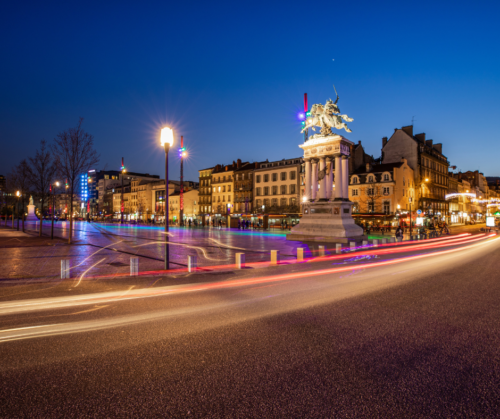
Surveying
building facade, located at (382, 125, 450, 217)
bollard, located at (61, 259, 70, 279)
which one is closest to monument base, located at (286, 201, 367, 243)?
bollard, located at (61, 259, 70, 279)

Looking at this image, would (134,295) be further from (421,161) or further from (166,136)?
(421,161)

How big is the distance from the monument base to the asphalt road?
17.6 metres

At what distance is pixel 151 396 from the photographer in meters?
3.43

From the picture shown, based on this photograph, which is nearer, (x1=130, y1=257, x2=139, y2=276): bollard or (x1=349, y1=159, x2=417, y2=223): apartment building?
(x1=130, y1=257, x2=139, y2=276): bollard

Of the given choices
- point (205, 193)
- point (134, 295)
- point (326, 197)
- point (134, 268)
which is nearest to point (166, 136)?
point (134, 268)

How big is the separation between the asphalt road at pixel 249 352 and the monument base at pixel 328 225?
1762cm

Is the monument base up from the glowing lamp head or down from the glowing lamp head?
down

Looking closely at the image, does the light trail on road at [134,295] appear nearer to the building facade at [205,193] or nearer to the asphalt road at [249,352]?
the asphalt road at [249,352]

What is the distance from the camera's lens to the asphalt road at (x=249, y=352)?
10.8 feet

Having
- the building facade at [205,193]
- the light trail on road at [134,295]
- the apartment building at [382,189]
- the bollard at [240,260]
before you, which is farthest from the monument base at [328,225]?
the building facade at [205,193]

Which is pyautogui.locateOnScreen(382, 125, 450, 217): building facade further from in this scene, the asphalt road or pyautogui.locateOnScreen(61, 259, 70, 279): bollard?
pyautogui.locateOnScreen(61, 259, 70, 279): bollard

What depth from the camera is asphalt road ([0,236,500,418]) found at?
3.30m

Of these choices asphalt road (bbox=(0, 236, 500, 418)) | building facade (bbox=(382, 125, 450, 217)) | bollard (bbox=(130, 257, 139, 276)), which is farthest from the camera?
building facade (bbox=(382, 125, 450, 217))

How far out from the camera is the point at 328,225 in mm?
27812
